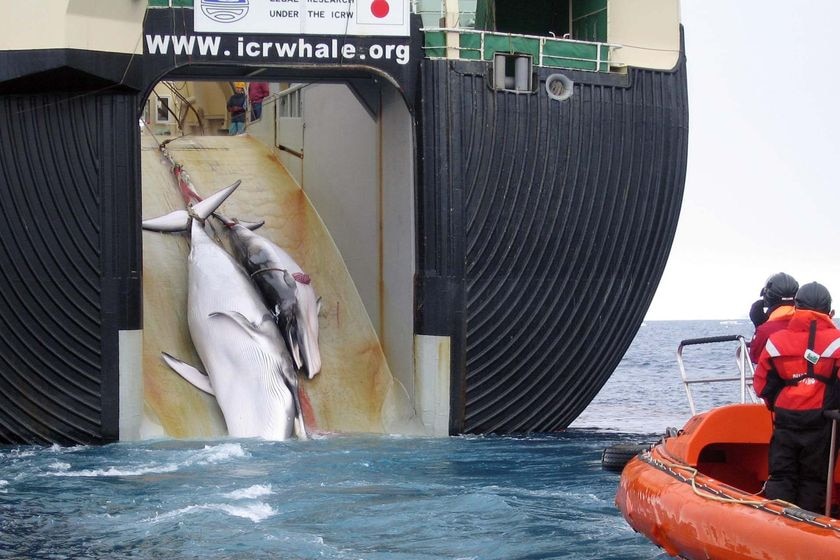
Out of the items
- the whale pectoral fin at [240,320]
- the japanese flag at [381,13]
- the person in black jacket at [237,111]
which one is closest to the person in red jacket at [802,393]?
the japanese flag at [381,13]

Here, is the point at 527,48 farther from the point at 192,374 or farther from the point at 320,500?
the point at 320,500

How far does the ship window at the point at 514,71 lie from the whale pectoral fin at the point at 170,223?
15.3 feet

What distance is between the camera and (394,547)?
30.9ft

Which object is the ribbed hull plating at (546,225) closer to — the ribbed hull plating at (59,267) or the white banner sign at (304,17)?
the white banner sign at (304,17)

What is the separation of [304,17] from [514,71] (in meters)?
2.39

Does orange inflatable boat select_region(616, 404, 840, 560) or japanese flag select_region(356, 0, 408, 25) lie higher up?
japanese flag select_region(356, 0, 408, 25)

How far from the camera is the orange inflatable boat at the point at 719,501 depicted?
721cm

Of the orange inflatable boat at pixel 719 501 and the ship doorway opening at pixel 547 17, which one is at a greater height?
the ship doorway opening at pixel 547 17

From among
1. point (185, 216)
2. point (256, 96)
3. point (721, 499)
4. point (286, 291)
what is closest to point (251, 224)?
point (185, 216)

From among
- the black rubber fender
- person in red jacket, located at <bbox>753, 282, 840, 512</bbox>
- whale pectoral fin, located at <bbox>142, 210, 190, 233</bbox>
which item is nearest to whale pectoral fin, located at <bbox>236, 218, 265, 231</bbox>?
whale pectoral fin, located at <bbox>142, 210, 190, 233</bbox>

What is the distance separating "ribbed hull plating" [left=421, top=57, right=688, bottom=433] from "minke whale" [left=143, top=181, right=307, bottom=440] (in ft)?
6.37

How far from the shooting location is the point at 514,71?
15.3 meters

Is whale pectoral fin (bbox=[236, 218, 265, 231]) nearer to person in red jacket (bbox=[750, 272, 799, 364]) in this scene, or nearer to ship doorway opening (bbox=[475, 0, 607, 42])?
ship doorway opening (bbox=[475, 0, 607, 42])

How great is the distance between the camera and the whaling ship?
46.3 ft
